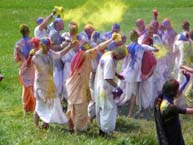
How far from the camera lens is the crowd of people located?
11820 millimetres

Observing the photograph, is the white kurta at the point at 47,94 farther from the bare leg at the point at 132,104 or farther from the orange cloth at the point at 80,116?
the bare leg at the point at 132,104

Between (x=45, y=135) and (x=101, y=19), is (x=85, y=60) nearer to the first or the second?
(x=45, y=135)

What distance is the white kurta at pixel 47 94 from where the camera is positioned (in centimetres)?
1203

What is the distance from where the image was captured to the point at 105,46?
1207 centimetres

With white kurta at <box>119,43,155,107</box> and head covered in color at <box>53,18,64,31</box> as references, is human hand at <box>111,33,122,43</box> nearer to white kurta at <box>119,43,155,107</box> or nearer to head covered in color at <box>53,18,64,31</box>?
white kurta at <box>119,43,155,107</box>

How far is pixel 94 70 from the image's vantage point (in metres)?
13.4

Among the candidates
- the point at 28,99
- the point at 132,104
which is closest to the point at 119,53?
the point at 132,104

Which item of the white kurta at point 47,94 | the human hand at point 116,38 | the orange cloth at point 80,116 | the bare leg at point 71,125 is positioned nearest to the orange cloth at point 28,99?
the white kurta at point 47,94

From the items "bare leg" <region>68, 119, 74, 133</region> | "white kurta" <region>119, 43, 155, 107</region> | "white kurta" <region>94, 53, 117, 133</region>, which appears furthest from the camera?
"white kurta" <region>119, 43, 155, 107</region>

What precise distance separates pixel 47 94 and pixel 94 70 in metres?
1.63

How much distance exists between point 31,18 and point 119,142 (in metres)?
20.3

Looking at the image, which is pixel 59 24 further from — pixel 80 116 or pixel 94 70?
pixel 80 116

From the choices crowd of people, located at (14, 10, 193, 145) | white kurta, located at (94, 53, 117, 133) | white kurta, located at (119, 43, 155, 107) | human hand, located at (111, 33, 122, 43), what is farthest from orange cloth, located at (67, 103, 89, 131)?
white kurta, located at (119, 43, 155, 107)

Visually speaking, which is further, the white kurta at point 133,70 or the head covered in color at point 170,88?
the white kurta at point 133,70
